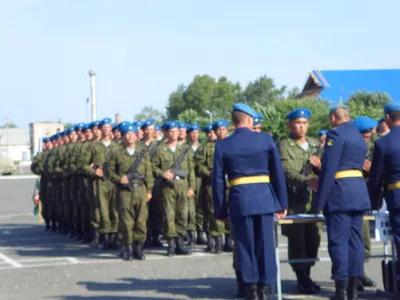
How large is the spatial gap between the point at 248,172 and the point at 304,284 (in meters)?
2.00

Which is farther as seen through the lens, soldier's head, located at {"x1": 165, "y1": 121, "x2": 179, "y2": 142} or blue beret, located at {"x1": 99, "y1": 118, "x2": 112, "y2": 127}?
blue beret, located at {"x1": 99, "y1": 118, "x2": 112, "y2": 127}

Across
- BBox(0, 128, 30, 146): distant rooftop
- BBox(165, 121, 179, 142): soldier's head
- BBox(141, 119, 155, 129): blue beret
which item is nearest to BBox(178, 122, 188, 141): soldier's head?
BBox(165, 121, 179, 142): soldier's head

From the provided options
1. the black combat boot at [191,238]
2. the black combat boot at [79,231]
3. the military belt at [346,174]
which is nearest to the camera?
the military belt at [346,174]

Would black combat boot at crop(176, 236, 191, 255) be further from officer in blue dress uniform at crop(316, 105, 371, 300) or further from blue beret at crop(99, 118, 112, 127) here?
officer in blue dress uniform at crop(316, 105, 371, 300)

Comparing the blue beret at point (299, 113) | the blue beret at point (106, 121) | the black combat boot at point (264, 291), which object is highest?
the blue beret at point (106, 121)

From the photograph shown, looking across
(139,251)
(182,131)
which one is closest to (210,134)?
(182,131)

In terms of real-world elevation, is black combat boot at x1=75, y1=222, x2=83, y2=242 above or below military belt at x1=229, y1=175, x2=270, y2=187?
below

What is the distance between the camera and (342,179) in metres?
8.49

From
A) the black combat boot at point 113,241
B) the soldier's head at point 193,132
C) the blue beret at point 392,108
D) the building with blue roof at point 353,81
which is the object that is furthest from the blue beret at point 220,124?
the building with blue roof at point 353,81

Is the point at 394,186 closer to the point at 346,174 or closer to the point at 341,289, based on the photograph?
the point at 346,174

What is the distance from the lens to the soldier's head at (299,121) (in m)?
9.62

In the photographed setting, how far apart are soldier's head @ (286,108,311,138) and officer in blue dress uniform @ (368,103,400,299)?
1391mm

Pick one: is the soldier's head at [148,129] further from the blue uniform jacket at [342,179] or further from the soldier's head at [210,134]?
the blue uniform jacket at [342,179]

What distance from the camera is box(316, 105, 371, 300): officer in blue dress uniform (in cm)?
838
